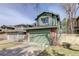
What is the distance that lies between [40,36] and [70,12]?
1.24 ft

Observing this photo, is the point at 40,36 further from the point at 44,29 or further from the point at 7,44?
the point at 7,44

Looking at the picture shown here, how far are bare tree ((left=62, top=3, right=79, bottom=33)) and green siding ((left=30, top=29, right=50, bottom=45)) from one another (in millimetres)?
219

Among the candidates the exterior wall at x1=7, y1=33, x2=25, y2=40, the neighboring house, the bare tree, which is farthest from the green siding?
the bare tree

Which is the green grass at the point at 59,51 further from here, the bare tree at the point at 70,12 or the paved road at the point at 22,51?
the bare tree at the point at 70,12

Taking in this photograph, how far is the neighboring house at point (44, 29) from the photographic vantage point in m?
1.74

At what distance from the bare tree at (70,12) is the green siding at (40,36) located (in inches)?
8.6

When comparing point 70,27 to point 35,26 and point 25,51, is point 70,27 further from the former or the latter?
point 25,51

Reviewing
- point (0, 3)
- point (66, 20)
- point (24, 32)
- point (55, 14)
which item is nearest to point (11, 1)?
point (0, 3)

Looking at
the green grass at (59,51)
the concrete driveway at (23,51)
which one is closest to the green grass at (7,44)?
the concrete driveway at (23,51)

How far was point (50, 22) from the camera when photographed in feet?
5.74

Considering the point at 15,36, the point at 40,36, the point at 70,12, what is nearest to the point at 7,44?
the point at 15,36

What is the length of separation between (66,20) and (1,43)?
68cm

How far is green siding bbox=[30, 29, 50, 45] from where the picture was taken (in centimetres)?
174

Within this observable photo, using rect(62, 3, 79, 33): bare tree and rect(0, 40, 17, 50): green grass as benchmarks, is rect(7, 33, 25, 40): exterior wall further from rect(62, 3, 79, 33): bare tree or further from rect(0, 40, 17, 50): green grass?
rect(62, 3, 79, 33): bare tree
